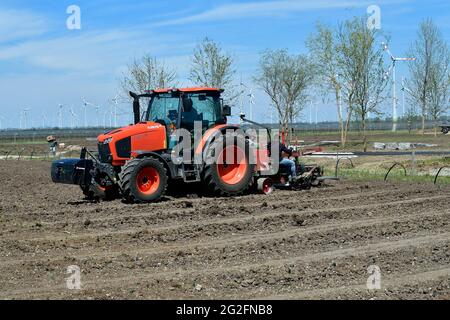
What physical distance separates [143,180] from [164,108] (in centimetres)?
190

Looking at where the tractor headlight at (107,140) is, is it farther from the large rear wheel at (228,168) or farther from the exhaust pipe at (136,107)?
the large rear wheel at (228,168)

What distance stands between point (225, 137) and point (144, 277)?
8.01 meters

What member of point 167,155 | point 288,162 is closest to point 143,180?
point 167,155

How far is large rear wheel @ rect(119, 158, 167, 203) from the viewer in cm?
1504

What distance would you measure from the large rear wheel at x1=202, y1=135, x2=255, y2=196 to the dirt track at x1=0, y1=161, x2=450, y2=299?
373 millimetres

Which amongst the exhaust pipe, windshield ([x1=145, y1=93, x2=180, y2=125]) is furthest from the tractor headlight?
windshield ([x1=145, y1=93, x2=180, y2=125])

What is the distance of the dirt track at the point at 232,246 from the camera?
8.03 metres

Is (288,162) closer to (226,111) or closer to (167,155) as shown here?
(226,111)

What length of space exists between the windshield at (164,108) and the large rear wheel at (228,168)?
3.77 feet

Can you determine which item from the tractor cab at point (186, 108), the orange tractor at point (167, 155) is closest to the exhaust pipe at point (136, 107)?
the orange tractor at point (167, 155)

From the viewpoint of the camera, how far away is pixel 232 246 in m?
10.6

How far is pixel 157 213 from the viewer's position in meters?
14.0
